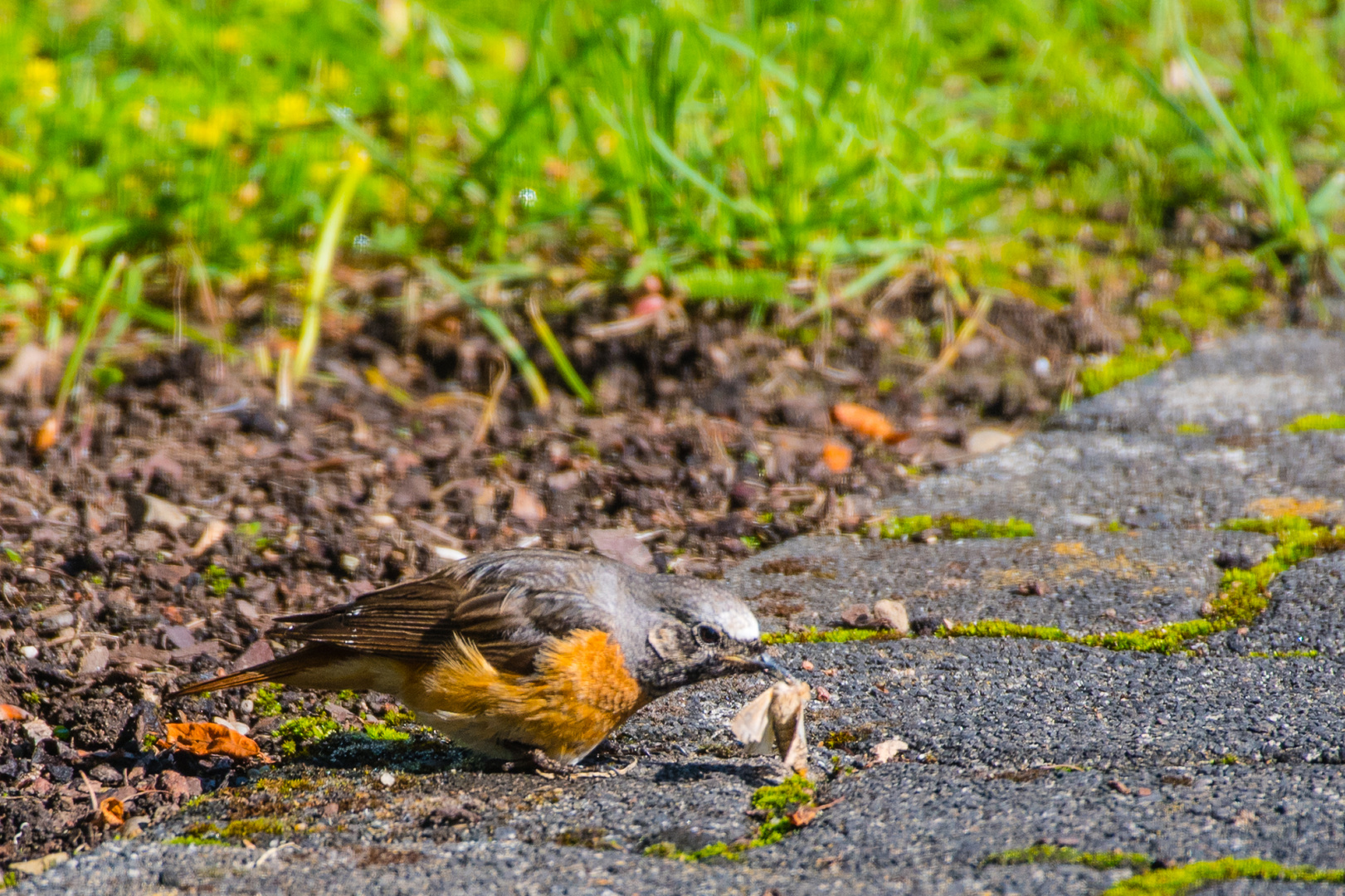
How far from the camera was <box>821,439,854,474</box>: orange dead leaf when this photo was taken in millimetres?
4617

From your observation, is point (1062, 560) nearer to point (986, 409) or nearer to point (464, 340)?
point (986, 409)

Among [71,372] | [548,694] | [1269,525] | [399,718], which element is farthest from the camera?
[71,372]

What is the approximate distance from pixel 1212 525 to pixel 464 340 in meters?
2.90

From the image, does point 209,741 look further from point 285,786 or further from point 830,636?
point 830,636

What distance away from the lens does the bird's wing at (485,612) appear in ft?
10.5

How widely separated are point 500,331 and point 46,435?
5.39 ft

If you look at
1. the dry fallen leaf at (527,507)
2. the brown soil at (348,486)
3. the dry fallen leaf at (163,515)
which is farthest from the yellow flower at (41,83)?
the dry fallen leaf at (527,507)

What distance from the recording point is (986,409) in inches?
195

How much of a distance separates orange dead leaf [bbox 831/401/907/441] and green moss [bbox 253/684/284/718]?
228 centimetres

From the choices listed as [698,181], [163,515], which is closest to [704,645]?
[163,515]

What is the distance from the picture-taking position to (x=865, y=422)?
4859 mm

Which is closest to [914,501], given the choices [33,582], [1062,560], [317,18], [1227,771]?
[1062,560]

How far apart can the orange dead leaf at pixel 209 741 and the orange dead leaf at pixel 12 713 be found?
1.14 ft

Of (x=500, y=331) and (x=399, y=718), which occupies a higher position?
(x=500, y=331)
